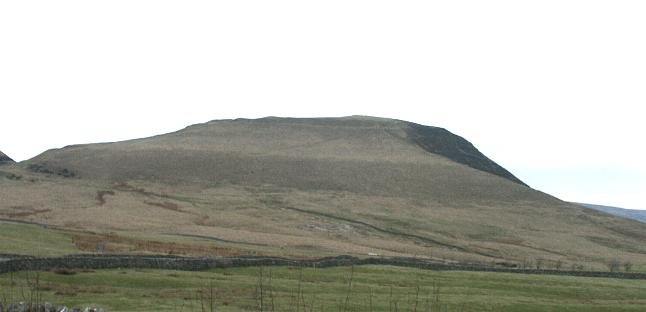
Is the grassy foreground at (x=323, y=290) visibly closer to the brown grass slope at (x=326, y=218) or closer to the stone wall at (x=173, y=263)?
the stone wall at (x=173, y=263)

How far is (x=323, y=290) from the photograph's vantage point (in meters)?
48.8

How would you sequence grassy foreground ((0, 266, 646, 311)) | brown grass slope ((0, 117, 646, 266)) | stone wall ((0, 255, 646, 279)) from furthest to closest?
brown grass slope ((0, 117, 646, 266))
stone wall ((0, 255, 646, 279))
grassy foreground ((0, 266, 646, 311))

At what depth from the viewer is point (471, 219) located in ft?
558

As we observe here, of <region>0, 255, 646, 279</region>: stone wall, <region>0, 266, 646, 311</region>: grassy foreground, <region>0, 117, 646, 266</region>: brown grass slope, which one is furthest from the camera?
<region>0, 117, 646, 266</region>: brown grass slope

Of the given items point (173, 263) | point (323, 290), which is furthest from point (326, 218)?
point (323, 290)

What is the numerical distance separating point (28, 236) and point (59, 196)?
7086 centimetres

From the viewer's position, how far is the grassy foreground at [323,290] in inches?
1529

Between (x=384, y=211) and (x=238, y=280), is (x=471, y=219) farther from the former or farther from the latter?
(x=238, y=280)

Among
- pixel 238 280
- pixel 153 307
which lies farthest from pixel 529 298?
pixel 153 307

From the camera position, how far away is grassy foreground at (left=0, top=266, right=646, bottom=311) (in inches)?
1529

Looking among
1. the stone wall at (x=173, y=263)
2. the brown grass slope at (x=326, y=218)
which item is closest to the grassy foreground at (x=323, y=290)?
the stone wall at (x=173, y=263)

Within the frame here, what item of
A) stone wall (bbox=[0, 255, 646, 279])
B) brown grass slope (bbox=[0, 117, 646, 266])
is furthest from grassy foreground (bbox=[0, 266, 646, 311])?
brown grass slope (bbox=[0, 117, 646, 266])

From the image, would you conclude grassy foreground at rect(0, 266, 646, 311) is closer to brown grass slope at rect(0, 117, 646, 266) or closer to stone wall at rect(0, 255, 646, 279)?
stone wall at rect(0, 255, 646, 279)

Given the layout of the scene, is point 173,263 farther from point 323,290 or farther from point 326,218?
point 326,218
